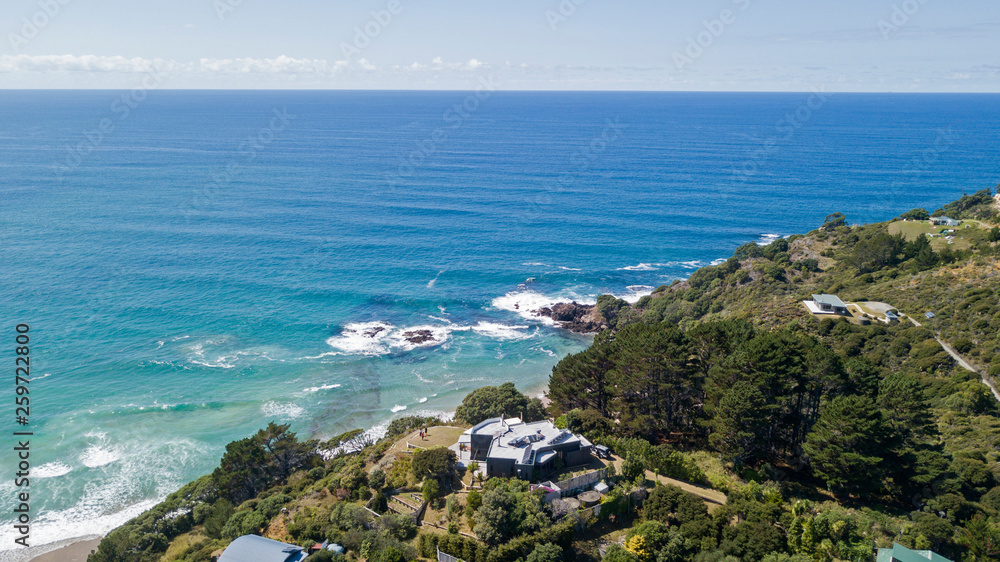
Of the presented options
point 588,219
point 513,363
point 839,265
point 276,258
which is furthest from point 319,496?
point 588,219

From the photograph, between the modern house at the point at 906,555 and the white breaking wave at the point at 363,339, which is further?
the white breaking wave at the point at 363,339

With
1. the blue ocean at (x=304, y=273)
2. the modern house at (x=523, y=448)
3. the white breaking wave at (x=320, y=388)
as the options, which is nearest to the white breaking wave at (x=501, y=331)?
the blue ocean at (x=304, y=273)

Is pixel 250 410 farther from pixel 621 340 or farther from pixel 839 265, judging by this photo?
pixel 839 265

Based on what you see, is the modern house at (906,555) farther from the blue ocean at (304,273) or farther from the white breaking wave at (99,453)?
the white breaking wave at (99,453)

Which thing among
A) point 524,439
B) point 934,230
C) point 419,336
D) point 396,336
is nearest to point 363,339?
point 396,336

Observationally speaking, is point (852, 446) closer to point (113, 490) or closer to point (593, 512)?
point (593, 512)

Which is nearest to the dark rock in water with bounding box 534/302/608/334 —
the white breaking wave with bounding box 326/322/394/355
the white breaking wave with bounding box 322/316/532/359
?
the white breaking wave with bounding box 322/316/532/359
